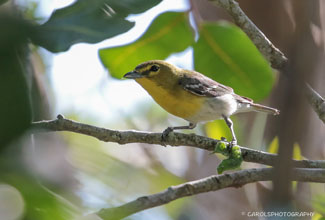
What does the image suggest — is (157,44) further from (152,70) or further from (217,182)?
(217,182)

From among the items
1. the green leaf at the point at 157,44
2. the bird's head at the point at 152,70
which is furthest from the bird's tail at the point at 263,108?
the green leaf at the point at 157,44

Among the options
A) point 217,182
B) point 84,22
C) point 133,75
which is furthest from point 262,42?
point 133,75

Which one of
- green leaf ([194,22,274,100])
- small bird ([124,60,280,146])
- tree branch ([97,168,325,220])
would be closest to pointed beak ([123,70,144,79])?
small bird ([124,60,280,146])

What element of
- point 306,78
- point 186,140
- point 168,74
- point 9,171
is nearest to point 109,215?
point 9,171

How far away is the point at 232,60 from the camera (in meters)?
3.05

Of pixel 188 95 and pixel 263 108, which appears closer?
pixel 188 95

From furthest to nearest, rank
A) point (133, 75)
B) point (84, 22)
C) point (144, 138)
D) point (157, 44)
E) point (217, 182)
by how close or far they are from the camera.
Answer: point (133, 75), point (157, 44), point (144, 138), point (217, 182), point (84, 22)

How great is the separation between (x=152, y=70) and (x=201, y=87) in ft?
1.56

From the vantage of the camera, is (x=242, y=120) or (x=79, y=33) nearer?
(x=79, y=33)

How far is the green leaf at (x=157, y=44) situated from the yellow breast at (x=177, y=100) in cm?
70

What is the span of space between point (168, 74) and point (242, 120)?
45.0 inches

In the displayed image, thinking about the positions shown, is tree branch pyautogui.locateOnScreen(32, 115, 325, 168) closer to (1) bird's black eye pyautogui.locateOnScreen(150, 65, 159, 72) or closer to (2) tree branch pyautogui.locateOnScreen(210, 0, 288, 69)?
(2) tree branch pyautogui.locateOnScreen(210, 0, 288, 69)

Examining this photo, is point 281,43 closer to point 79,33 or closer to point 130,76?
point 130,76

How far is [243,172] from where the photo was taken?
7.32ft
